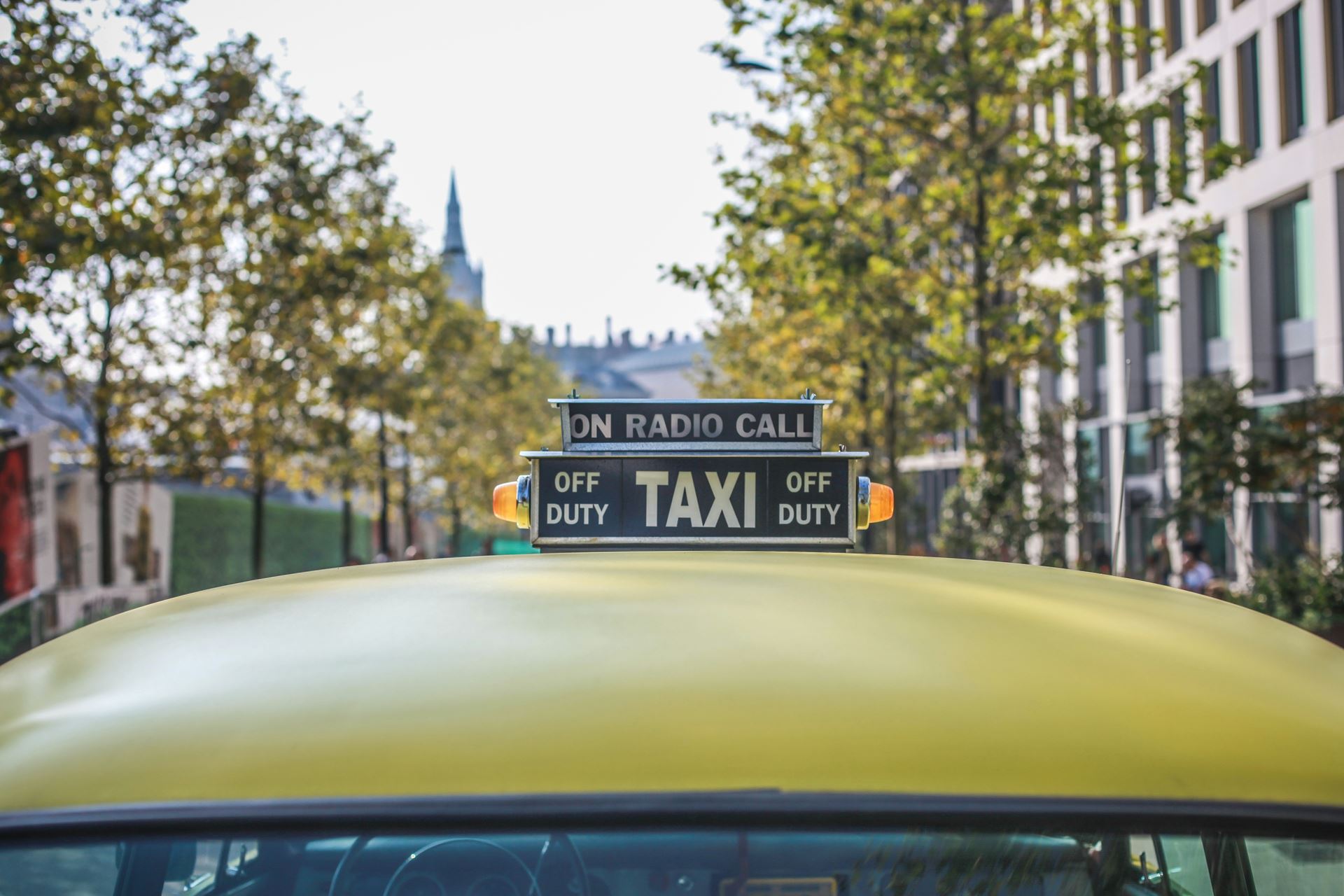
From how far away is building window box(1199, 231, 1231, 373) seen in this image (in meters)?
27.9

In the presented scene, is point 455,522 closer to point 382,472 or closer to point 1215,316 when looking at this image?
point 382,472

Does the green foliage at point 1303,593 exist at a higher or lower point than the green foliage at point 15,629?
higher

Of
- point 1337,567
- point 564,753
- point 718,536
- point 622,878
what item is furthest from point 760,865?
point 1337,567

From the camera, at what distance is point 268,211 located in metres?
23.1

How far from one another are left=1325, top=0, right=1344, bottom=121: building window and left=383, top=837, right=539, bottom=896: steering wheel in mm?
24152

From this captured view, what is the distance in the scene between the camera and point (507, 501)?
4676 millimetres

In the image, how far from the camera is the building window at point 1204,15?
28.1m

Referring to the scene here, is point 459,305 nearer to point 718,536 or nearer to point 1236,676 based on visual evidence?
point 718,536

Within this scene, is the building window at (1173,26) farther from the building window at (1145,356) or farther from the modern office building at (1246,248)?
the building window at (1145,356)

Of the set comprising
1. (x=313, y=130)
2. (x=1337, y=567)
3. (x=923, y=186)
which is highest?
(x=313, y=130)

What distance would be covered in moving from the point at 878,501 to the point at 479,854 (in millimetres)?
3208

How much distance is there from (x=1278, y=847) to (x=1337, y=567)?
15314 mm

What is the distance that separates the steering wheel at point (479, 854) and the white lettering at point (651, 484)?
275 cm

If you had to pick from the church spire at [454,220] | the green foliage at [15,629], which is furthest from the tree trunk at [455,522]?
the church spire at [454,220]
